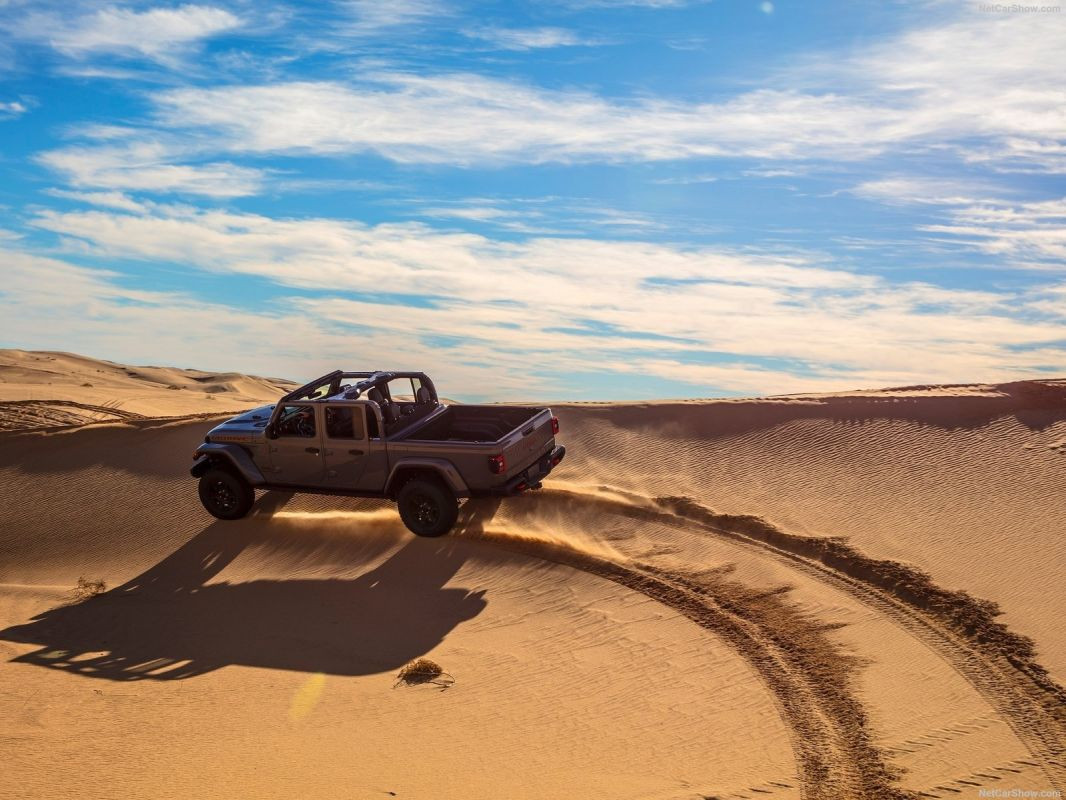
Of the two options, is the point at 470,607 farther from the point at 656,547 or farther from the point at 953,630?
the point at 953,630

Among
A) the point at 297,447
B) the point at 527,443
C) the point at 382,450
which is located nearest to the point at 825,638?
the point at 527,443

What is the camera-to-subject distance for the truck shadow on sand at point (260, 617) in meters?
9.93

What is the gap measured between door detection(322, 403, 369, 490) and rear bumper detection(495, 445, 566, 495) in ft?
6.83

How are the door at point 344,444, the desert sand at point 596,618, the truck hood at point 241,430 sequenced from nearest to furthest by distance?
the desert sand at point 596,618
the door at point 344,444
the truck hood at point 241,430

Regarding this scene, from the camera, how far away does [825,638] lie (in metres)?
9.48

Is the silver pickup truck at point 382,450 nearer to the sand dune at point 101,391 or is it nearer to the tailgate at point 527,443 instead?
the tailgate at point 527,443

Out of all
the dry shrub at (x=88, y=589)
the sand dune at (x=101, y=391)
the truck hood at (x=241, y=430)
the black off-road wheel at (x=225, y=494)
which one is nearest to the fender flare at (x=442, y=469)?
the truck hood at (x=241, y=430)

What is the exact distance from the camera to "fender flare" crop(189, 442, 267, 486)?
42.0ft

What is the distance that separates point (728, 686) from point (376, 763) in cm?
340

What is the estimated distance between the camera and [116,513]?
50.9 ft

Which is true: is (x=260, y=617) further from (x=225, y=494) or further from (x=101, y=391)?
(x=101, y=391)

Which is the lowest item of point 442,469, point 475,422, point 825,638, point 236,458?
point 825,638

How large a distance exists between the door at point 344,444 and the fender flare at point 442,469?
684 mm

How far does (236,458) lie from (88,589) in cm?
303
